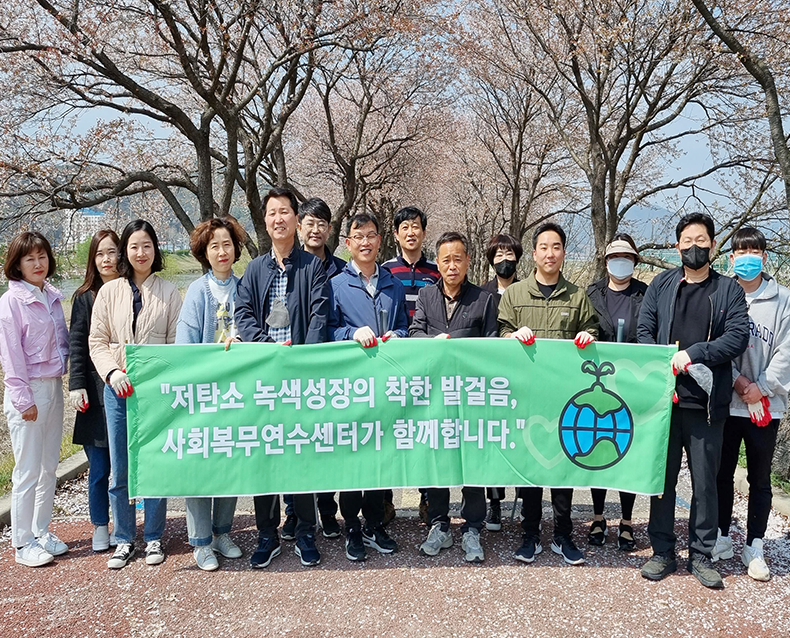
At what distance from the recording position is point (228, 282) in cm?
401

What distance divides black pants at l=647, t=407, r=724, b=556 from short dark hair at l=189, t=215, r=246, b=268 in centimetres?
312

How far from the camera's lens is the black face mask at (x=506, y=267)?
4.63 m

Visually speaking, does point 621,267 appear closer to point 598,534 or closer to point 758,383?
point 758,383

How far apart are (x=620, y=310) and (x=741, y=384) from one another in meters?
0.89

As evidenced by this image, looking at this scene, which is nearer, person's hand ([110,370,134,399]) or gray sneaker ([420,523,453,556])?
person's hand ([110,370,134,399])

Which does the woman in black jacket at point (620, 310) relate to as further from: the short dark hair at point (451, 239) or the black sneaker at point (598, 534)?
the short dark hair at point (451, 239)

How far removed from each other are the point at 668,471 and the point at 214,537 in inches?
120

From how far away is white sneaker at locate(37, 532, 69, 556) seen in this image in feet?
13.0

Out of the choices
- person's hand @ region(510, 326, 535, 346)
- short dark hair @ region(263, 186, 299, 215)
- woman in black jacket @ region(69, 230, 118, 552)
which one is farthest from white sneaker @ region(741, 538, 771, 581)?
woman in black jacket @ region(69, 230, 118, 552)

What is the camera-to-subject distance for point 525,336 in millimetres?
3775

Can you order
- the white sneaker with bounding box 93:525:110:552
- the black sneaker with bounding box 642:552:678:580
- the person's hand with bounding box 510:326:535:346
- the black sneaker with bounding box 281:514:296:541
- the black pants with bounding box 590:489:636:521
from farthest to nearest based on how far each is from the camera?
the black sneaker with bounding box 281:514:296:541 → the black pants with bounding box 590:489:636:521 → the white sneaker with bounding box 93:525:110:552 → the person's hand with bounding box 510:326:535:346 → the black sneaker with bounding box 642:552:678:580

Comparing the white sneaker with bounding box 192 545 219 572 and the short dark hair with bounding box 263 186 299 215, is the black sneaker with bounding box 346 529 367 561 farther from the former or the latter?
the short dark hair with bounding box 263 186 299 215

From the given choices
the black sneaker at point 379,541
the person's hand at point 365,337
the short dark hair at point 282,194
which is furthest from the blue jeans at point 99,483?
the short dark hair at point 282,194

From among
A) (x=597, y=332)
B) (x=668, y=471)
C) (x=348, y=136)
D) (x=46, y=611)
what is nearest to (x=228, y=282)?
(x=46, y=611)
